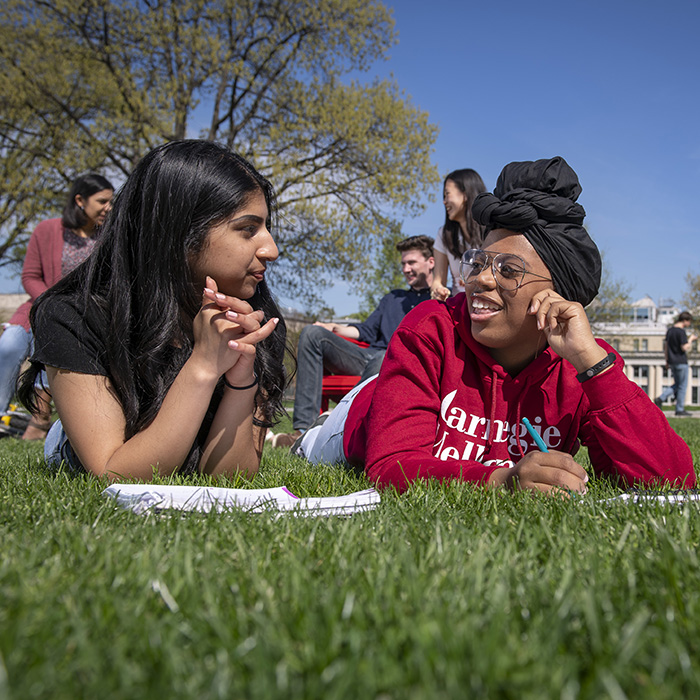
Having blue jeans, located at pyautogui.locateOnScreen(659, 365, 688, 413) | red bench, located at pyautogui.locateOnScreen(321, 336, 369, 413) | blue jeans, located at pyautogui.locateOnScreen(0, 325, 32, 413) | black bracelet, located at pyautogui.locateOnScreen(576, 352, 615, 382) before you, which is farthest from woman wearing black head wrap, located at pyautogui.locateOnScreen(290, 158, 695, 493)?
blue jeans, located at pyautogui.locateOnScreen(659, 365, 688, 413)

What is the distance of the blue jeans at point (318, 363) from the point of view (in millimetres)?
6277

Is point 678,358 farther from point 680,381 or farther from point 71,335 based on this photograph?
point 71,335

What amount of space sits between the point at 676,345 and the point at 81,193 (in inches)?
635

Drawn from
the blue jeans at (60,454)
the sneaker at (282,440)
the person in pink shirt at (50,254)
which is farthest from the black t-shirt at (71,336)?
the person in pink shirt at (50,254)

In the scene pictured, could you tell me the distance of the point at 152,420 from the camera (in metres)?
2.79

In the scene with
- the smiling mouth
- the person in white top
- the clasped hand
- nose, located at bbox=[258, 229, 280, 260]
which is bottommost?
the clasped hand

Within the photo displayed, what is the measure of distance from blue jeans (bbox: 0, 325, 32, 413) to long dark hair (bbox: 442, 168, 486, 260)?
432cm

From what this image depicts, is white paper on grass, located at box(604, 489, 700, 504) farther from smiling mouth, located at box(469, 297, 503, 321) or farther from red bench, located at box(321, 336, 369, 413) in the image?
red bench, located at box(321, 336, 369, 413)

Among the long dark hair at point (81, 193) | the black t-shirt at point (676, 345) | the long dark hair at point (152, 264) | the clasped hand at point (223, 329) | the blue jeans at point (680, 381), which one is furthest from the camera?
the blue jeans at point (680, 381)

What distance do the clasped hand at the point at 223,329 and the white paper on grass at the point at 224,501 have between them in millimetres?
608

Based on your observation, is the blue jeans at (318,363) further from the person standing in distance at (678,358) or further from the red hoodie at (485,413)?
the person standing in distance at (678,358)

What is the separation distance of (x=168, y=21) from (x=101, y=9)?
1.95 metres

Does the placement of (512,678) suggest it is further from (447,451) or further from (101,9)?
(101,9)

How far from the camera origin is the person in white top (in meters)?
6.33
